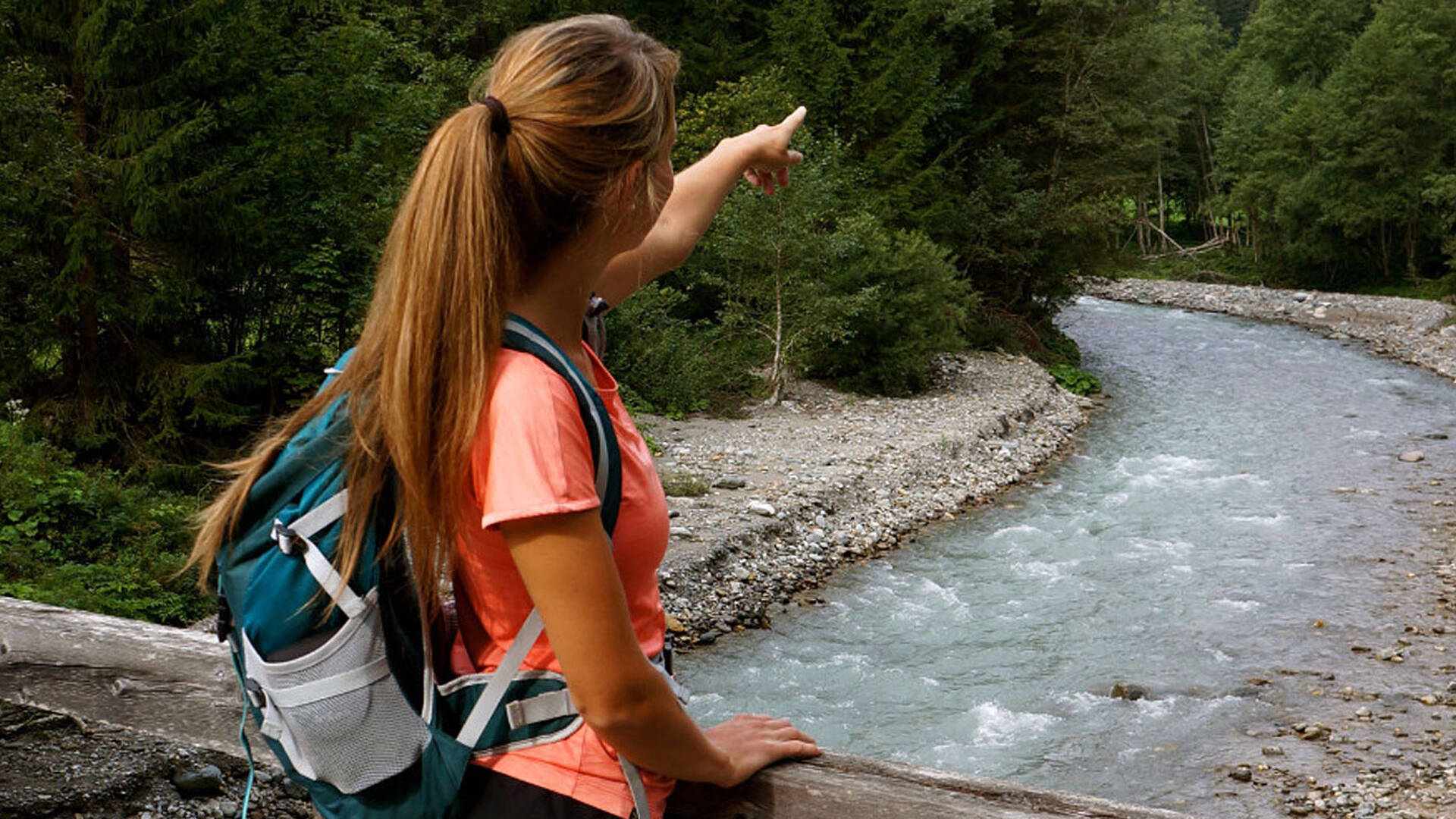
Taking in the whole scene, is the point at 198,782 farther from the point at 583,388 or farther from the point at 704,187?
the point at 583,388

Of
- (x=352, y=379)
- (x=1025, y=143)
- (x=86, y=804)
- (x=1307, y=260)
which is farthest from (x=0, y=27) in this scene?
(x=1307, y=260)

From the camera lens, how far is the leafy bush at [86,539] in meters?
6.47

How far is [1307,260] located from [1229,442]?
94.4 feet

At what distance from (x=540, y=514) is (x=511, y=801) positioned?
423mm

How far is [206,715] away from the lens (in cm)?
236

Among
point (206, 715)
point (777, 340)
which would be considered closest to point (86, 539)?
point (206, 715)

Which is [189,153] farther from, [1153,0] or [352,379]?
[1153,0]

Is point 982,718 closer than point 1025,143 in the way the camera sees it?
Yes

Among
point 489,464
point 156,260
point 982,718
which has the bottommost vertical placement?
point 982,718

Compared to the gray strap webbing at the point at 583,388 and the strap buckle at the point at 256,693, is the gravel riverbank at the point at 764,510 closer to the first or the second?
the strap buckle at the point at 256,693

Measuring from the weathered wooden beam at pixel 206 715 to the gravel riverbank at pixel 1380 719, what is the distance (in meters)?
6.00

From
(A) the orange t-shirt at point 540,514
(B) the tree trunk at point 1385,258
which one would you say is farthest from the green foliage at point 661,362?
(B) the tree trunk at point 1385,258

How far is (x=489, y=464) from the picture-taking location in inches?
50.5

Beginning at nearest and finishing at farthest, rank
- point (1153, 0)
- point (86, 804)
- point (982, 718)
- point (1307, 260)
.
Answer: point (86, 804) < point (982, 718) < point (1153, 0) < point (1307, 260)
